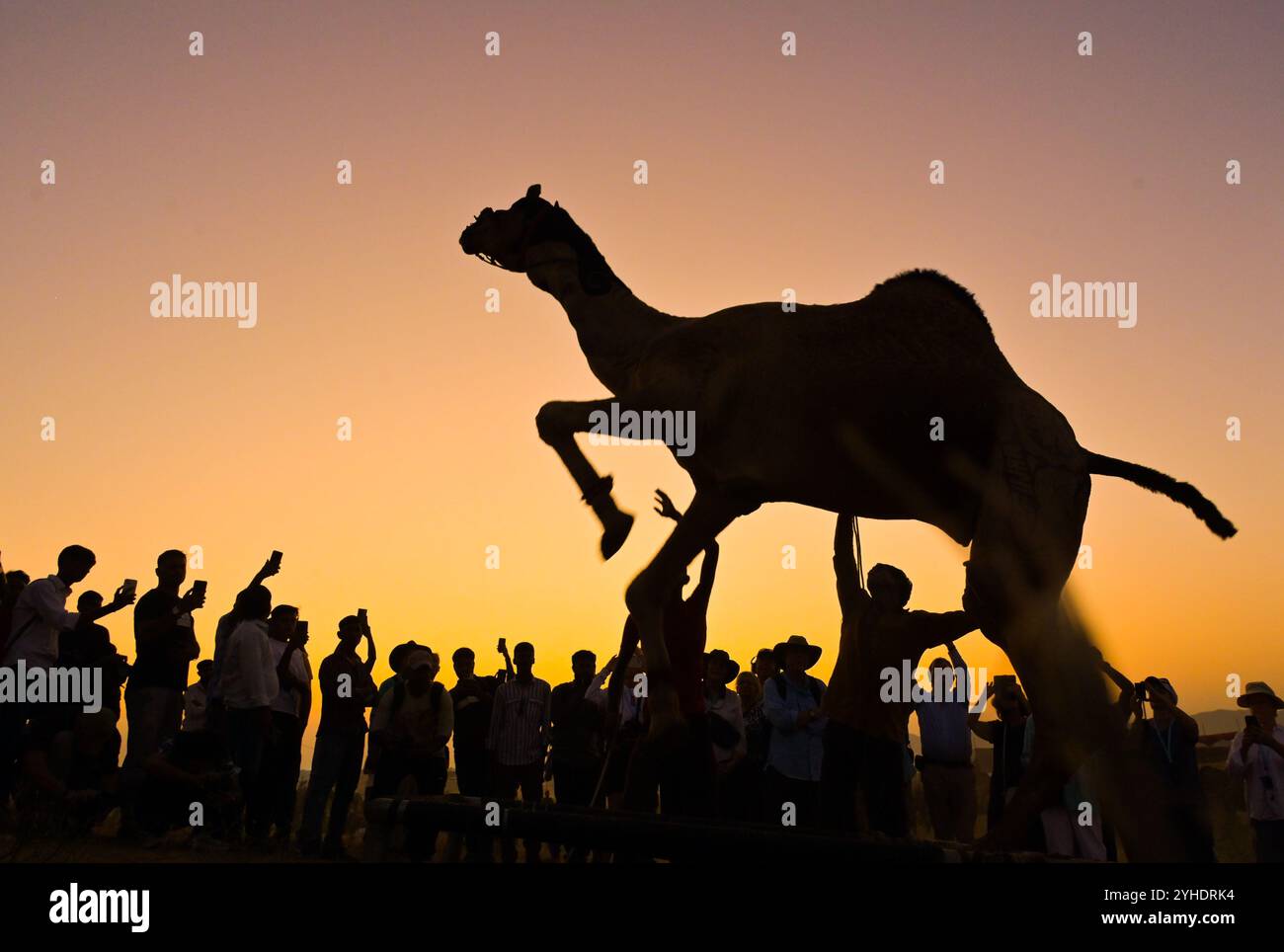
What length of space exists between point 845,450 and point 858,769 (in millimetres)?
3191

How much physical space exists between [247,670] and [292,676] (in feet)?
4.81

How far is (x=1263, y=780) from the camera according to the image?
35.6 ft

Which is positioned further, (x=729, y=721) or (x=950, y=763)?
(x=729, y=721)

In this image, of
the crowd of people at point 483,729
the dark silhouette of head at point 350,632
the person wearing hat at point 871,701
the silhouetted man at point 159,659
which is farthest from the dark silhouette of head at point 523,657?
the person wearing hat at point 871,701

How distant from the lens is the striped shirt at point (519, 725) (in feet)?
45.1

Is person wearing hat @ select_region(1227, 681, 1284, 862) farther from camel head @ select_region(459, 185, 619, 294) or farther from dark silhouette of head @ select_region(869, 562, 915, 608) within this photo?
camel head @ select_region(459, 185, 619, 294)

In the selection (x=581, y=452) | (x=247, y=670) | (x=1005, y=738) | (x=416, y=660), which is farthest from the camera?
(x=416, y=660)

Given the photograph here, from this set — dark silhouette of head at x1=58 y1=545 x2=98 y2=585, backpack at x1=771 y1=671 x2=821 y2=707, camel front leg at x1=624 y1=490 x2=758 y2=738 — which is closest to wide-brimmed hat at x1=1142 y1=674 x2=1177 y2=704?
backpack at x1=771 y1=671 x2=821 y2=707

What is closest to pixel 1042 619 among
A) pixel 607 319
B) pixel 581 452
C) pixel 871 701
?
pixel 581 452

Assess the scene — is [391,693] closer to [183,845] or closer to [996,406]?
[183,845]

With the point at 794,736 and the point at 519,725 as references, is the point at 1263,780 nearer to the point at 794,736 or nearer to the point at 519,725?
the point at 794,736

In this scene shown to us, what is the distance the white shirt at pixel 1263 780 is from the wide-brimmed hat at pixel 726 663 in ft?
17.3

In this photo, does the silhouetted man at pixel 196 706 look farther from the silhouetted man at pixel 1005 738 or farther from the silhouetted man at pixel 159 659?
Answer: the silhouetted man at pixel 1005 738

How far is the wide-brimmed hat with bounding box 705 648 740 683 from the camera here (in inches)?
527
